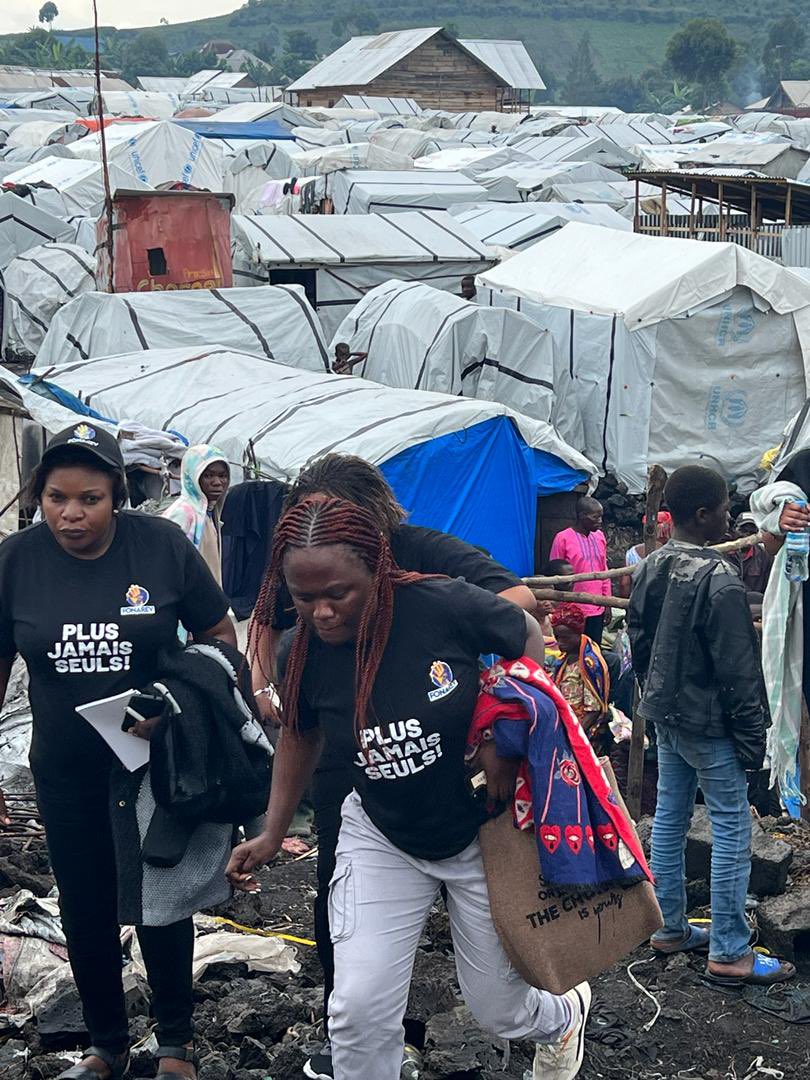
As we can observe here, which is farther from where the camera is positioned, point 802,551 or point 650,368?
point 650,368

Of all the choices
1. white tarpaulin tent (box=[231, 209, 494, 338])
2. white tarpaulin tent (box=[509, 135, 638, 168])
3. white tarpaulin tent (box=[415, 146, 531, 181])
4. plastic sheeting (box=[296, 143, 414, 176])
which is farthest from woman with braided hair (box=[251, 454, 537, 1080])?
white tarpaulin tent (box=[509, 135, 638, 168])

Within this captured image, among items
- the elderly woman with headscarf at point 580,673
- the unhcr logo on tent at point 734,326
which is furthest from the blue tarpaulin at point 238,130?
the elderly woman with headscarf at point 580,673

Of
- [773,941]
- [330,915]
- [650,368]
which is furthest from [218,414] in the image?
[330,915]

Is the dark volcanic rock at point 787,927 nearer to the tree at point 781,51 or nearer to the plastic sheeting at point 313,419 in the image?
the plastic sheeting at point 313,419

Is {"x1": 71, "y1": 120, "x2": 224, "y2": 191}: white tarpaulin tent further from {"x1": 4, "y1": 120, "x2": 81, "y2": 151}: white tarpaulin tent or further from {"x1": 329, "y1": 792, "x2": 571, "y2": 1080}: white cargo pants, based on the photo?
{"x1": 329, "y1": 792, "x2": 571, "y2": 1080}: white cargo pants

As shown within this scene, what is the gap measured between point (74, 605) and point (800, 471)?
268 centimetres

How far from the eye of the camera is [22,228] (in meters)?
26.8

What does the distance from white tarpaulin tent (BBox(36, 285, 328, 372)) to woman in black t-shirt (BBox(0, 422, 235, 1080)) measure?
12487 millimetres

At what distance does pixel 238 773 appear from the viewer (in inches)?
135

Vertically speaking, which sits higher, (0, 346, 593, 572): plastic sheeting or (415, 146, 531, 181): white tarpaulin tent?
(415, 146, 531, 181): white tarpaulin tent

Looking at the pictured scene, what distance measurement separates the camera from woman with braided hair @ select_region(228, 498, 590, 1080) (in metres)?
2.95

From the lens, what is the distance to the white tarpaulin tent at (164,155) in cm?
3809

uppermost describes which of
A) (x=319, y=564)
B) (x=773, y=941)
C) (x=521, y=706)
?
(x=319, y=564)

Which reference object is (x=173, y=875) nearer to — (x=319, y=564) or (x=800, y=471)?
(x=319, y=564)
